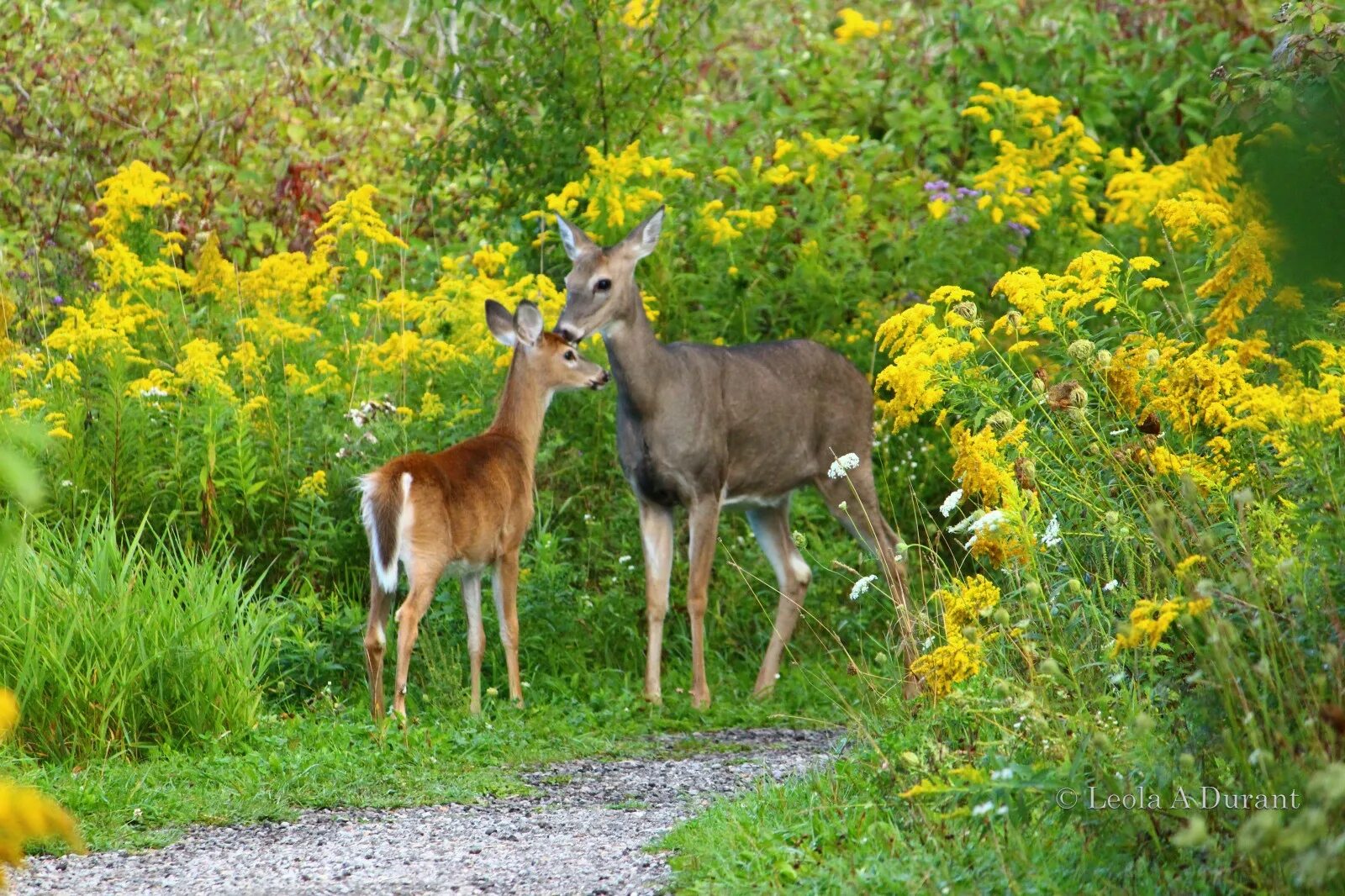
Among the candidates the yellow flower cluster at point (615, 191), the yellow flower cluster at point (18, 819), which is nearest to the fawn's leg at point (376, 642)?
the yellow flower cluster at point (615, 191)

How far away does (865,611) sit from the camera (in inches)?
363

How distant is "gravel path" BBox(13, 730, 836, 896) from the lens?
196 inches

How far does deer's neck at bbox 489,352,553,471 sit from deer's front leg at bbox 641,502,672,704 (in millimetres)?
627

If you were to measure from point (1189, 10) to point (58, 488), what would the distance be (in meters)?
9.04

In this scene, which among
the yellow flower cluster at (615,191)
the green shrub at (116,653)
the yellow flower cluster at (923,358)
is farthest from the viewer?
the yellow flower cluster at (615,191)

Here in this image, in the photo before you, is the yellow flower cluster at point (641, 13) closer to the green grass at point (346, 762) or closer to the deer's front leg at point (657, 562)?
the deer's front leg at point (657, 562)

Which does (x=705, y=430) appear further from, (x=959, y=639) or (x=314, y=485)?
(x=959, y=639)

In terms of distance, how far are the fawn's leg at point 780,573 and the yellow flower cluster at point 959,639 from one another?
3424 millimetres

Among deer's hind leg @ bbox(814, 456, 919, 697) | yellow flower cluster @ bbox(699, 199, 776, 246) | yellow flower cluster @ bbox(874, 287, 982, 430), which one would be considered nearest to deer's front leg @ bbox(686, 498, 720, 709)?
deer's hind leg @ bbox(814, 456, 919, 697)

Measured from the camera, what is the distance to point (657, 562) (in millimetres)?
8477

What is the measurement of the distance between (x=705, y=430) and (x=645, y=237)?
98cm

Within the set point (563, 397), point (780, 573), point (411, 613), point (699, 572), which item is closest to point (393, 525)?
point (411, 613)

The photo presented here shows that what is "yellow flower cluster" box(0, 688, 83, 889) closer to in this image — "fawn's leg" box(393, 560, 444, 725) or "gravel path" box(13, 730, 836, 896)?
"gravel path" box(13, 730, 836, 896)

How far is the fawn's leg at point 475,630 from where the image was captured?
759cm
